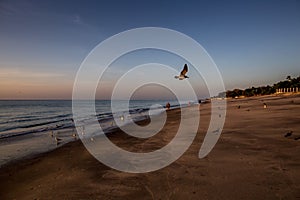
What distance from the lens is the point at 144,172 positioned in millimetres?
6578

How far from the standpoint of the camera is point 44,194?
5.48 meters

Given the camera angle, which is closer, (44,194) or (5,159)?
(44,194)

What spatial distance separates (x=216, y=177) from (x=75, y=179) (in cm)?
441

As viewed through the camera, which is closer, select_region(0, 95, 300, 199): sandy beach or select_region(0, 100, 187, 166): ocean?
select_region(0, 95, 300, 199): sandy beach

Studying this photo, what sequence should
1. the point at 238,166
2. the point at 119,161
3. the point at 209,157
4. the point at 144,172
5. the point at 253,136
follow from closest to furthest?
the point at 238,166
the point at 144,172
the point at 209,157
the point at 119,161
the point at 253,136

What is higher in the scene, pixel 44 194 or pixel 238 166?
pixel 238 166

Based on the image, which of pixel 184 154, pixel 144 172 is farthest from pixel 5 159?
pixel 184 154

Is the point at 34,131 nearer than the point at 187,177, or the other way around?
the point at 187,177

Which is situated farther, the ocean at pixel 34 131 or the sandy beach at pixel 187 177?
the ocean at pixel 34 131

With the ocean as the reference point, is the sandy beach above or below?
above

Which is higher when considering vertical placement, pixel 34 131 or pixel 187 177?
pixel 187 177

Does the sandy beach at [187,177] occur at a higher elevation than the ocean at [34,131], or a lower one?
higher

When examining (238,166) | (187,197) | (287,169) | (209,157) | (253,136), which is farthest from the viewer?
(253,136)

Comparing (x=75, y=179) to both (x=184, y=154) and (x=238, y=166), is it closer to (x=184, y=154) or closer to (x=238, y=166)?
(x=184, y=154)
